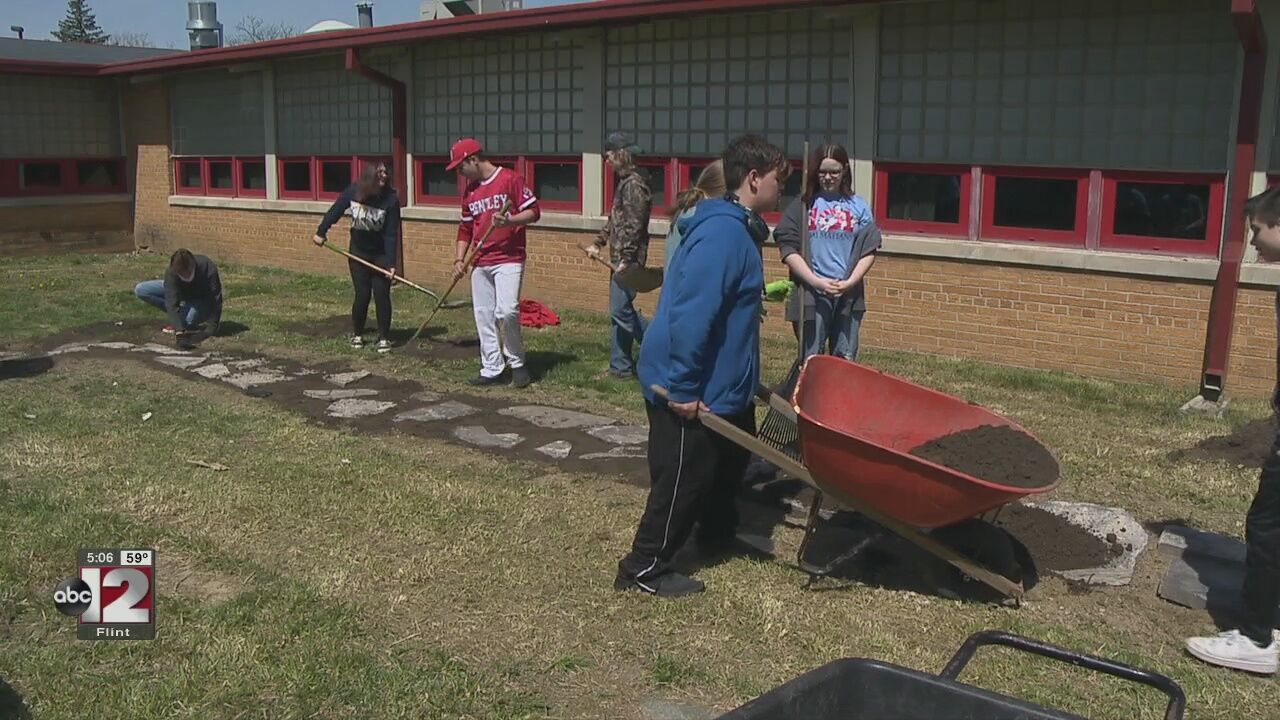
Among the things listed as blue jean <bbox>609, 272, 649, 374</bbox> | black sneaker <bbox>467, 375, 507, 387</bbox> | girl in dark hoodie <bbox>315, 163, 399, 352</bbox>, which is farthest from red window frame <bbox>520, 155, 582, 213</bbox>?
black sneaker <bbox>467, 375, 507, 387</bbox>

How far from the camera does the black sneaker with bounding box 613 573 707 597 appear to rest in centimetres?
509

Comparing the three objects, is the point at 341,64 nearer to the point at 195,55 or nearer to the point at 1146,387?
the point at 195,55

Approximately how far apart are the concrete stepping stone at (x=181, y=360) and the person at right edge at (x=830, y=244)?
18.2 feet

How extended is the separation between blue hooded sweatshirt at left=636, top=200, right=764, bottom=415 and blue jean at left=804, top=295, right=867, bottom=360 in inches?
97.8

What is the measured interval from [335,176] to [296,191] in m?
1.08

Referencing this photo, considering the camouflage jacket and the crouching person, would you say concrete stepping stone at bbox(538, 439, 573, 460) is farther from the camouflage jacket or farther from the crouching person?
the crouching person

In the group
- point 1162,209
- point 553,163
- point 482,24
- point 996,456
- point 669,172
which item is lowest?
point 996,456

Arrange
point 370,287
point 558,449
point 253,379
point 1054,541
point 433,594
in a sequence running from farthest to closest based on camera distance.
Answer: point 370,287, point 253,379, point 558,449, point 1054,541, point 433,594

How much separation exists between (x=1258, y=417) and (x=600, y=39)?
791 centimetres

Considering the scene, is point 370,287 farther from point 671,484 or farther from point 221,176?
point 221,176

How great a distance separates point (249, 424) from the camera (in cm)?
802

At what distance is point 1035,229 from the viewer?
34.4 ft

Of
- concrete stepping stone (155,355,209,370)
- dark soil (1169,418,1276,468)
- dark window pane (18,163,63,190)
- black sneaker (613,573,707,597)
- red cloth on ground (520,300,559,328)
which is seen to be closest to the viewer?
black sneaker (613,573,707,597)

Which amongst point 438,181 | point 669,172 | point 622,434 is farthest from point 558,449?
point 438,181
